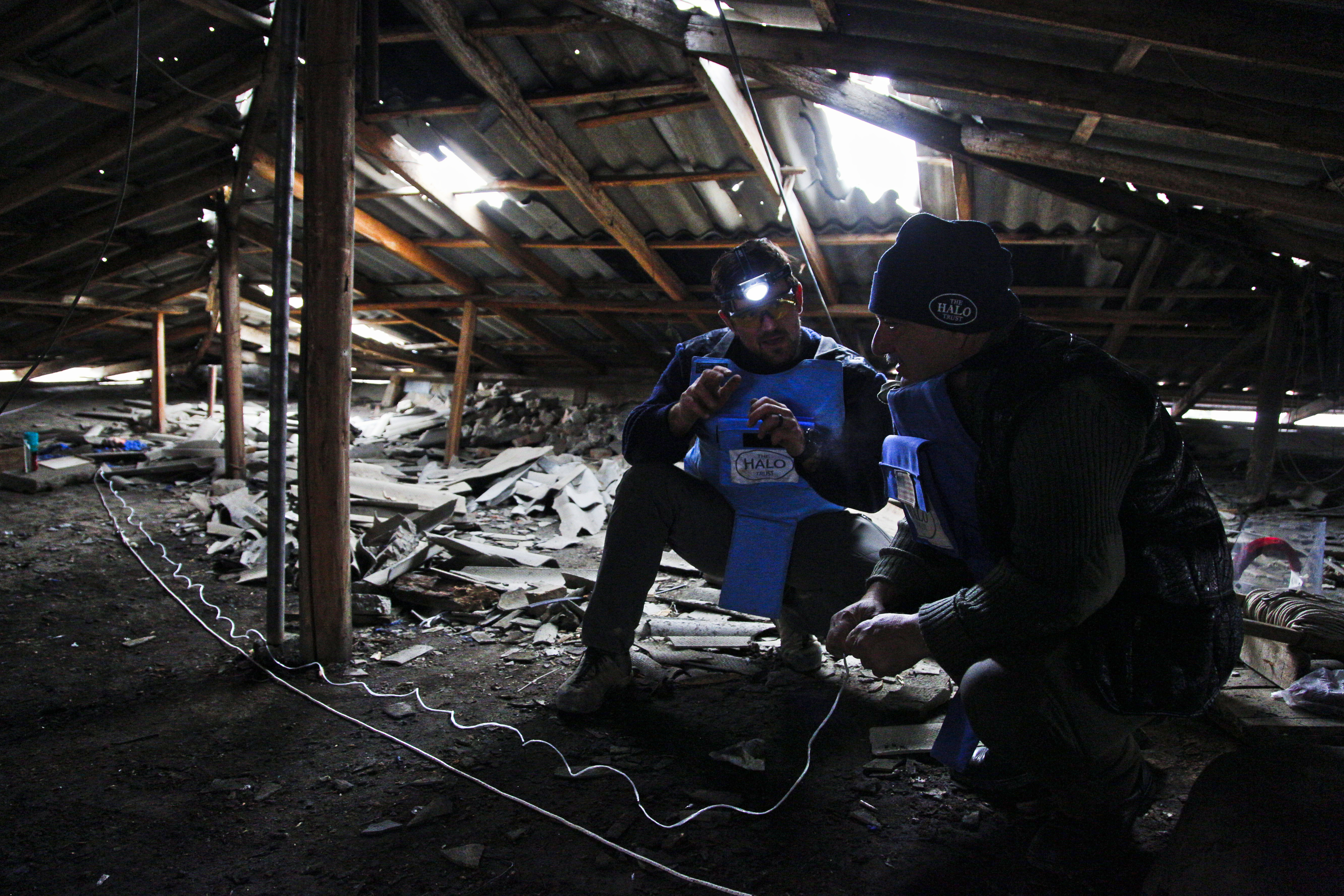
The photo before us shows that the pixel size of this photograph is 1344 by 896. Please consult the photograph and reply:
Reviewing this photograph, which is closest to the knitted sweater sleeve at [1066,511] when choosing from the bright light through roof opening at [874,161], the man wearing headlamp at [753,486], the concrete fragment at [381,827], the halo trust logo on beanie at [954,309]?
the halo trust logo on beanie at [954,309]

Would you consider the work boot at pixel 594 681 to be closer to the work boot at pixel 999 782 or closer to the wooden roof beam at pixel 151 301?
the work boot at pixel 999 782

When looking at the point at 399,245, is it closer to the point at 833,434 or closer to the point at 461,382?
the point at 461,382

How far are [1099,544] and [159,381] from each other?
11802 mm

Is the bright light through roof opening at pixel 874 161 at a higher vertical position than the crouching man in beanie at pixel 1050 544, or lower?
higher

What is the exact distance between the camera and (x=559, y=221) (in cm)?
678

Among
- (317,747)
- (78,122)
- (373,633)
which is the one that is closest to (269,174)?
(78,122)

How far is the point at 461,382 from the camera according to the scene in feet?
30.4

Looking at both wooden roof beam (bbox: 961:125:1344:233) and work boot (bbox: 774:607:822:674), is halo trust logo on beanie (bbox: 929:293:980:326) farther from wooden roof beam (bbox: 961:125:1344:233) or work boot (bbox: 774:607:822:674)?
wooden roof beam (bbox: 961:125:1344:233)

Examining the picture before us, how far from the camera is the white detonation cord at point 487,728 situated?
173 cm

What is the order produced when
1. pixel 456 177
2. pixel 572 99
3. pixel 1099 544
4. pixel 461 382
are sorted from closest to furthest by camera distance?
pixel 1099 544, pixel 572 99, pixel 456 177, pixel 461 382

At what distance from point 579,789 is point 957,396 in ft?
4.50

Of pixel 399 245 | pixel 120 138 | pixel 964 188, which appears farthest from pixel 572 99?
pixel 399 245

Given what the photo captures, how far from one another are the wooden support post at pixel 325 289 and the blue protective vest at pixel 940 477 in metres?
1.96

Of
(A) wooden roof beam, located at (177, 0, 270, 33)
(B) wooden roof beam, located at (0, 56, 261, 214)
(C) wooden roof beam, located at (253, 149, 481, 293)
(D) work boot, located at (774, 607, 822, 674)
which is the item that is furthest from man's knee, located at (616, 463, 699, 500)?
(C) wooden roof beam, located at (253, 149, 481, 293)
